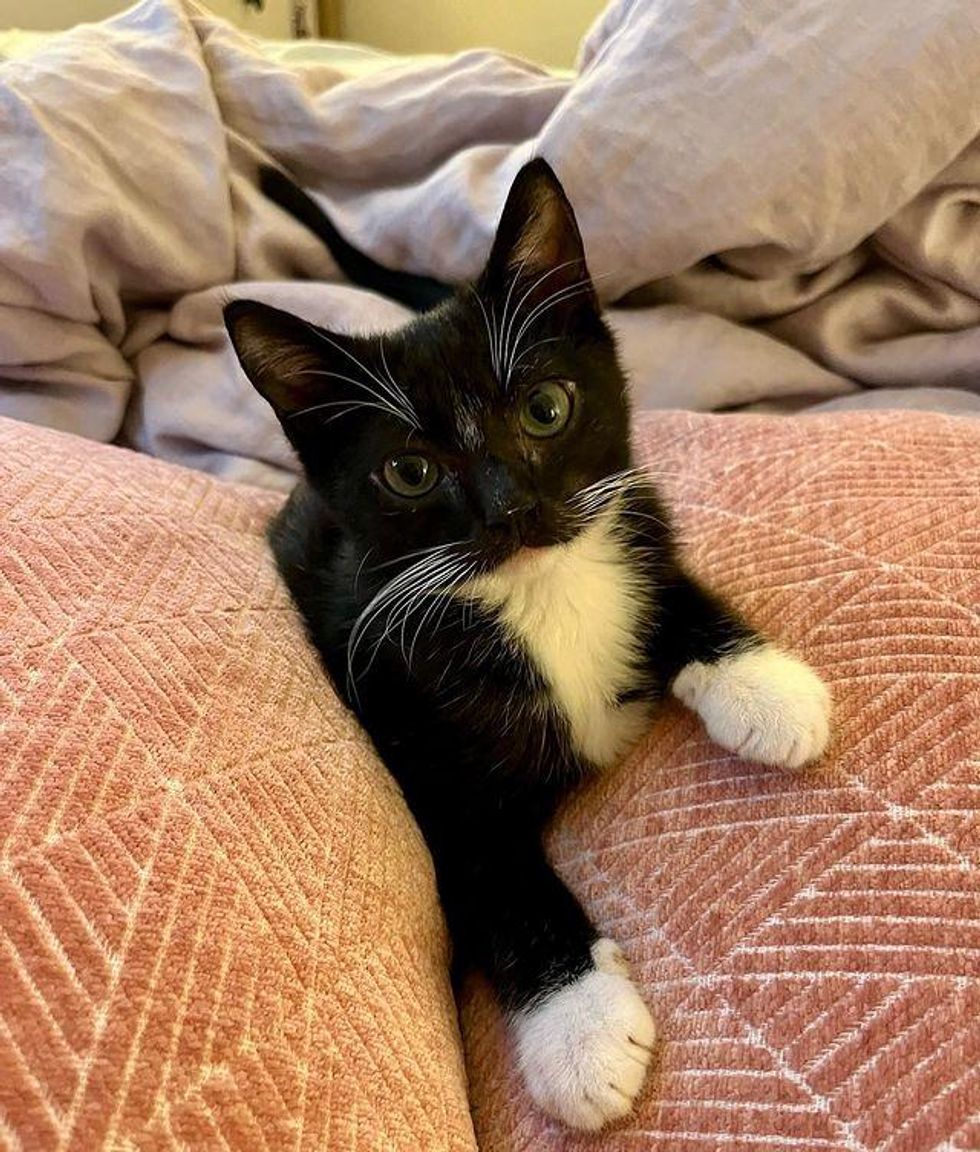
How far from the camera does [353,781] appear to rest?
817 mm

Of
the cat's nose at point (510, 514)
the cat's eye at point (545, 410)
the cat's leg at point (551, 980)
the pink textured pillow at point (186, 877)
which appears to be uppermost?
the cat's eye at point (545, 410)

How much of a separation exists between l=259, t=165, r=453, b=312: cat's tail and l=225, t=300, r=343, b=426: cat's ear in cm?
60

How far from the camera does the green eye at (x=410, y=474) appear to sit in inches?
35.5

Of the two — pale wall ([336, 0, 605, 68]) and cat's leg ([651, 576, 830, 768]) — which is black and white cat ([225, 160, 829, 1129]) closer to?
cat's leg ([651, 576, 830, 768])

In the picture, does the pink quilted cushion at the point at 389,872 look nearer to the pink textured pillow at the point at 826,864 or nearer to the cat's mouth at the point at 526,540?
the pink textured pillow at the point at 826,864

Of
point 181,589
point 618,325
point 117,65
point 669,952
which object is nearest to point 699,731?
point 669,952

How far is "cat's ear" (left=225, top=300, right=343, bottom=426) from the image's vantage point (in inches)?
34.7

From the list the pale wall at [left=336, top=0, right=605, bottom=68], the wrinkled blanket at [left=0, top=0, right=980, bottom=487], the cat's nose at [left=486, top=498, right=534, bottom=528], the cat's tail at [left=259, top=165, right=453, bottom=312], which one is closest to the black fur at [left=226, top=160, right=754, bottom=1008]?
the cat's nose at [left=486, top=498, right=534, bottom=528]

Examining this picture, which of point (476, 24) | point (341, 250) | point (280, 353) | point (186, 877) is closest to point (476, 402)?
point (280, 353)

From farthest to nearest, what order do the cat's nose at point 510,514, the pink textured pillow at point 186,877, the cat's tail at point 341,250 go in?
the cat's tail at point 341,250
the cat's nose at point 510,514
the pink textured pillow at point 186,877

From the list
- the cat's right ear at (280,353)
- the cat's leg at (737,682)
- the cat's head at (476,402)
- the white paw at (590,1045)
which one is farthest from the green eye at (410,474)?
the white paw at (590,1045)

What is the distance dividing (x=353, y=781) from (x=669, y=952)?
0.90 feet

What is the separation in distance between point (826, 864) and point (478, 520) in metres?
0.38

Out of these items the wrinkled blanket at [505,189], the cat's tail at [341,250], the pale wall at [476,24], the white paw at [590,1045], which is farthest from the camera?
the pale wall at [476,24]
